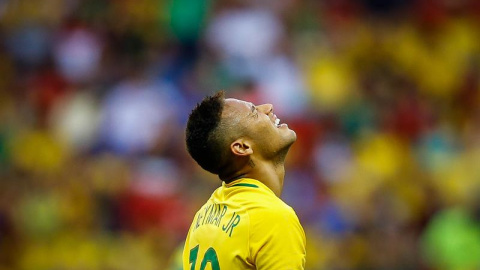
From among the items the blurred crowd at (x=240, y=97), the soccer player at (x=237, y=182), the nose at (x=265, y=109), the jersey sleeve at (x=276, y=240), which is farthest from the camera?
the blurred crowd at (x=240, y=97)

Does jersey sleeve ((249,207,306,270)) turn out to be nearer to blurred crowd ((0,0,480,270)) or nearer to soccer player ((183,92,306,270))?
soccer player ((183,92,306,270))

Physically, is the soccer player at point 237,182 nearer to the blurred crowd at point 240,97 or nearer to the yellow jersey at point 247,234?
the yellow jersey at point 247,234

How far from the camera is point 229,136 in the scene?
13.2 feet

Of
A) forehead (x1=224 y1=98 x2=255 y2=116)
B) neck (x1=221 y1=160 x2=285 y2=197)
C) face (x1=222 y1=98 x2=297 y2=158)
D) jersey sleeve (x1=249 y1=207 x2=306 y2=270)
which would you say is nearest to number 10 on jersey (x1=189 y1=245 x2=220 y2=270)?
jersey sleeve (x1=249 y1=207 x2=306 y2=270)

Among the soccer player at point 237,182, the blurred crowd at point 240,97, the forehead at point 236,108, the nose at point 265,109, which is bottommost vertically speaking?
the soccer player at point 237,182

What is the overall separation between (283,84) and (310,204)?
1.54 metres

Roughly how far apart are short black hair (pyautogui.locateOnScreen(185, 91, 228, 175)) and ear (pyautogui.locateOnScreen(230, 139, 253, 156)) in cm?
4

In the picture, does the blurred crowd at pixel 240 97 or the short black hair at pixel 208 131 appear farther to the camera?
the blurred crowd at pixel 240 97

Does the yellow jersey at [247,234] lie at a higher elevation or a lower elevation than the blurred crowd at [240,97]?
lower

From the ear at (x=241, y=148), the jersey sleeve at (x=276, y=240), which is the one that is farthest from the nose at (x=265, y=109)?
the jersey sleeve at (x=276, y=240)

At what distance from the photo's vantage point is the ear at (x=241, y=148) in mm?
4020

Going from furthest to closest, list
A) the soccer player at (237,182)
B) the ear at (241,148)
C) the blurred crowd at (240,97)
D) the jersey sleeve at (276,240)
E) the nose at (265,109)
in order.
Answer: the blurred crowd at (240,97) < the nose at (265,109) < the ear at (241,148) < the soccer player at (237,182) < the jersey sleeve at (276,240)

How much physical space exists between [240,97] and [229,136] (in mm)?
5853

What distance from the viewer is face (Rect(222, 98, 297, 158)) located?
4.04m
